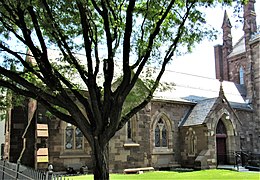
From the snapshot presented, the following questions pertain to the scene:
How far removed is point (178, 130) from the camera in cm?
2775

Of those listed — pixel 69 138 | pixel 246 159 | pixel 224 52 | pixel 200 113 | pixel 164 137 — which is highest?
pixel 224 52

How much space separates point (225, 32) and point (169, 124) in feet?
71.0

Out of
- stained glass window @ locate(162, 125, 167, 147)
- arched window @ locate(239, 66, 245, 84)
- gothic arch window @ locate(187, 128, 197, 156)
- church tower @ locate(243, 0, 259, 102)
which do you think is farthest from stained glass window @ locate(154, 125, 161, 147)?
arched window @ locate(239, 66, 245, 84)

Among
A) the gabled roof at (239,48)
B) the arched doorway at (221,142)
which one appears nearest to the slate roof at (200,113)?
the arched doorway at (221,142)

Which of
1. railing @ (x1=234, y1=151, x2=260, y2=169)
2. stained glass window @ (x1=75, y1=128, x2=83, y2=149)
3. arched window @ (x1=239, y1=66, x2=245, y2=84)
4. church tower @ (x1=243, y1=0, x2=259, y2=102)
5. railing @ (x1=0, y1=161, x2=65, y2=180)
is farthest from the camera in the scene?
arched window @ (x1=239, y1=66, x2=245, y2=84)

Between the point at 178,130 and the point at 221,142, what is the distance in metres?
4.17

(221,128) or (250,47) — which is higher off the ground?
(250,47)

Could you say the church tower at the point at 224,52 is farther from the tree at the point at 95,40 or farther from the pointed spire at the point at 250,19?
the tree at the point at 95,40

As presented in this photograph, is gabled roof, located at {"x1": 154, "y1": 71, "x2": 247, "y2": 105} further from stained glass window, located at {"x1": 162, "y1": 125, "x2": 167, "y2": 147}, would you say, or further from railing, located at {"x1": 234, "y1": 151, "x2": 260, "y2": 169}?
→ railing, located at {"x1": 234, "y1": 151, "x2": 260, "y2": 169}

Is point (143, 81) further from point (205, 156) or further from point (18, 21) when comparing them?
point (205, 156)

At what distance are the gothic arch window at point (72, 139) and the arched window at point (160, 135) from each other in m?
7.49

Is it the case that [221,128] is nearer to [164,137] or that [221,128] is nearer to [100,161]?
[164,137]

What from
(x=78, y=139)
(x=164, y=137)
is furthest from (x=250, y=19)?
(x=78, y=139)

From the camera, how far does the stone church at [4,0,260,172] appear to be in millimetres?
20328
